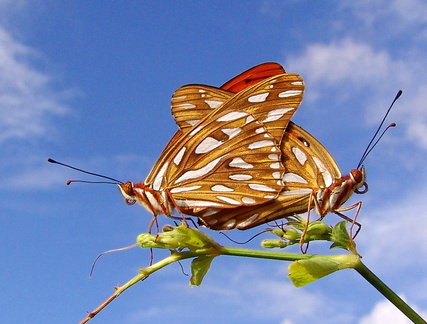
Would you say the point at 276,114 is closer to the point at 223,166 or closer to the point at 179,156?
the point at 223,166

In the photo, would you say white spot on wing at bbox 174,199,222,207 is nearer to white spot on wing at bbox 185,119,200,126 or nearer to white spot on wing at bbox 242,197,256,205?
white spot on wing at bbox 242,197,256,205

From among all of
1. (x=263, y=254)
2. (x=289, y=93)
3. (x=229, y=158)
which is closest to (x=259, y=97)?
(x=289, y=93)

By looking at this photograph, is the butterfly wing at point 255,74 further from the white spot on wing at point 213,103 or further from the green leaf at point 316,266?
the green leaf at point 316,266

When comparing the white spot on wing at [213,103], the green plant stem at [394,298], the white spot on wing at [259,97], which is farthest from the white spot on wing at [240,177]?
the green plant stem at [394,298]

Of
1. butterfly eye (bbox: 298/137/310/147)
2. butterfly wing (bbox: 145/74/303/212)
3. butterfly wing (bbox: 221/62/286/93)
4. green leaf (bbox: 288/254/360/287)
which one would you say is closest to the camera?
green leaf (bbox: 288/254/360/287)

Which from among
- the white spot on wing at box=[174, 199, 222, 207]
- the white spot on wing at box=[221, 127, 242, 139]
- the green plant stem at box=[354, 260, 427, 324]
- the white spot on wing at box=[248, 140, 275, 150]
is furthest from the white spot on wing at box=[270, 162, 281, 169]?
the green plant stem at box=[354, 260, 427, 324]
